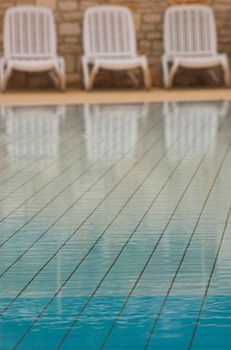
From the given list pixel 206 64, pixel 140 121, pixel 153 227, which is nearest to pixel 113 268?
pixel 153 227

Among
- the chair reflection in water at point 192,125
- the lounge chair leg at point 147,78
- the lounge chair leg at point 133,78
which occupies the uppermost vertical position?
the chair reflection in water at point 192,125

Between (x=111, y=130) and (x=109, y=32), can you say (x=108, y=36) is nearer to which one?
(x=109, y=32)

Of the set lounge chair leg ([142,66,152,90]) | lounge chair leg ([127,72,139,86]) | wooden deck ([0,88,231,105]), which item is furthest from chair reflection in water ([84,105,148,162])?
lounge chair leg ([127,72,139,86])

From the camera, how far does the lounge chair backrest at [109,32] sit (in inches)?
683

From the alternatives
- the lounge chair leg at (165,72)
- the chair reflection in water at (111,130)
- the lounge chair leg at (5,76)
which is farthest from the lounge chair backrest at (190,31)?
the chair reflection in water at (111,130)

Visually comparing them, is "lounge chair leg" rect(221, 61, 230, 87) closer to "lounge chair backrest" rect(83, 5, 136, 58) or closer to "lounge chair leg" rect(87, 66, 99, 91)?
"lounge chair backrest" rect(83, 5, 136, 58)

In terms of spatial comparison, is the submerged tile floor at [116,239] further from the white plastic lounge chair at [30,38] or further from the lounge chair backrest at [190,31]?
the lounge chair backrest at [190,31]

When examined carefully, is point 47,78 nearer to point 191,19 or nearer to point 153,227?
point 191,19

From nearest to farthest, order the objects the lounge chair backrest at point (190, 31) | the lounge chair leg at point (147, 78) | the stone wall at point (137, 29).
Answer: the lounge chair leg at point (147, 78) < the lounge chair backrest at point (190, 31) < the stone wall at point (137, 29)

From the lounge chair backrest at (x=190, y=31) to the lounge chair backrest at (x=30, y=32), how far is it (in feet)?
5.60

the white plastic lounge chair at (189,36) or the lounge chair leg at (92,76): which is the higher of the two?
the white plastic lounge chair at (189,36)

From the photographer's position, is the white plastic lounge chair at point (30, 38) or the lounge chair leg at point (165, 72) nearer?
the white plastic lounge chair at point (30, 38)

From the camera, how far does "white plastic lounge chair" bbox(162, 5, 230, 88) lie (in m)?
17.4

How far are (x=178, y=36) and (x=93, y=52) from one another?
1290mm
